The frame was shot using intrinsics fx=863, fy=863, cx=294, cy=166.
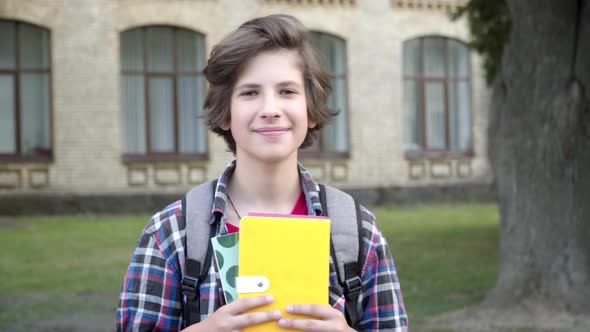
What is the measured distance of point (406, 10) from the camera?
23922 millimetres

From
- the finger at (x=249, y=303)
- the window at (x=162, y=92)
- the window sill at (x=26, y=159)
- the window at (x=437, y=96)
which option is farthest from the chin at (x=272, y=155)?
the window at (x=437, y=96)

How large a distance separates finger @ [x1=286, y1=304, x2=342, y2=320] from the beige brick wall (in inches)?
765

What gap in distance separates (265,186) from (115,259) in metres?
10.7

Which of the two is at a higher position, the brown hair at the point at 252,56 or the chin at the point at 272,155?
the brown hair at the point at 252,56

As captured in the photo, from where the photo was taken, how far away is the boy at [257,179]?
226 centimetres

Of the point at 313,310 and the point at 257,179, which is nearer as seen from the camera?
the point at 313,310

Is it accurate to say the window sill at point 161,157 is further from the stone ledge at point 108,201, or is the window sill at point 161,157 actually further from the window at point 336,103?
the window at point 336,103

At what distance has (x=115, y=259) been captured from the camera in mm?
12648

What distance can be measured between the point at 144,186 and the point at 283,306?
19.7 m

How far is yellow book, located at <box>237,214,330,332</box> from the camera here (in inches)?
82.2

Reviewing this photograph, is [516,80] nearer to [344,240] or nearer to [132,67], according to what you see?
[344,240]

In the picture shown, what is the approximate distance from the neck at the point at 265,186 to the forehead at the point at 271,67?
232 millimetres

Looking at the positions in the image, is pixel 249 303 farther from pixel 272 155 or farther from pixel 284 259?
pixel 272 155

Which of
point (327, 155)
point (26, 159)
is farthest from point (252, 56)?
point (327, 155)
